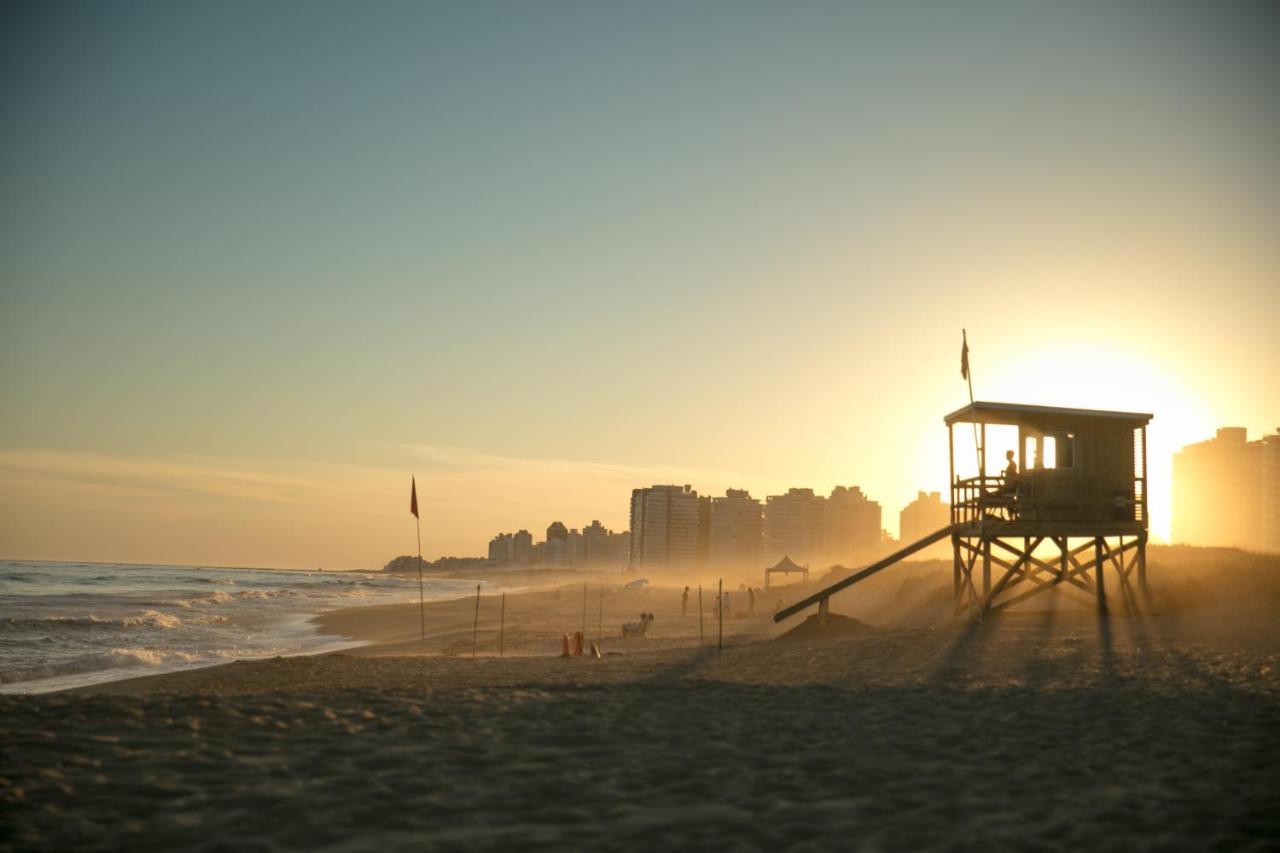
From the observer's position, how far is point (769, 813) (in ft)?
21.3

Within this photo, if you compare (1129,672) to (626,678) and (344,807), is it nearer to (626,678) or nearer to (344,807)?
(626,678)

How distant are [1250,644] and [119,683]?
24.8 metres

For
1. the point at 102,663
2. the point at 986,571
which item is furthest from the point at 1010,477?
the point at 102,663

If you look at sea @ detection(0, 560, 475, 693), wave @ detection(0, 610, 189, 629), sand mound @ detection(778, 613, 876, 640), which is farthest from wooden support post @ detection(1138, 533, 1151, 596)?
wave @ detection(0, 610, 189, 629)

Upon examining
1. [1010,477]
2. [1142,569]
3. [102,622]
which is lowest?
[102,622]

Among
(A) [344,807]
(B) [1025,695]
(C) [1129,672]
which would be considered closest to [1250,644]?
(C) [1129,672]

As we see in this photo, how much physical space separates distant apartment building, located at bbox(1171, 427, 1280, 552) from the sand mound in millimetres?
145230

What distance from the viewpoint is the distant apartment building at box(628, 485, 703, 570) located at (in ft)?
534

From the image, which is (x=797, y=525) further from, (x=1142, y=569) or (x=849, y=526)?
(x=1142, y=569)

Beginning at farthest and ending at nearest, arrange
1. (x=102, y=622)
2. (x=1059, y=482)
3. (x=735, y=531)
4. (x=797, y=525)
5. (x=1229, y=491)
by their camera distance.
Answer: (x=735, y=531), (x=797, y=525), (x=1229, y=491), (x=102, y=622), (x=1059, y=482)

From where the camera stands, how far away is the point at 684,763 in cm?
796

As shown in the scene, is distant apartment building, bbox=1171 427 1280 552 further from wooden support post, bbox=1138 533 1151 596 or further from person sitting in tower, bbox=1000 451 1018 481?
person sitting in tower, bbox=1000 451 1018 481

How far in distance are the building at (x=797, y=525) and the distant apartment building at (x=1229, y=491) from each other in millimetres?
60725

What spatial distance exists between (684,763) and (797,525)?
15966 centimetres
